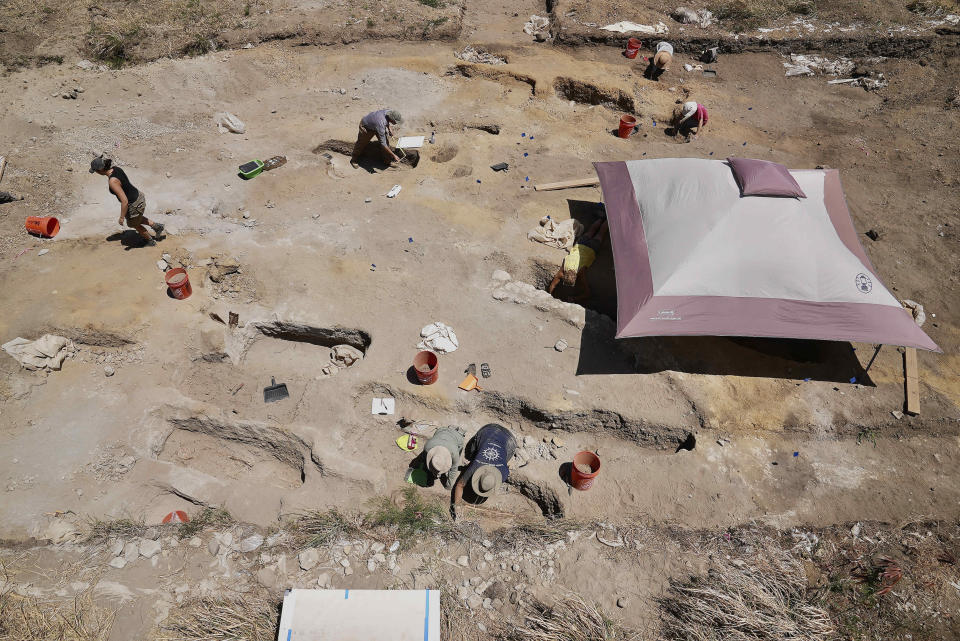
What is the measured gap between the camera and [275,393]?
235 inches

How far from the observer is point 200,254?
6.98 meters

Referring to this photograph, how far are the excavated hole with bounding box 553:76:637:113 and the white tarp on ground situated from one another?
10.4m

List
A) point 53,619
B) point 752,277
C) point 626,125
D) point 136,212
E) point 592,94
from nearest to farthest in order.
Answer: point 53,619
point 752,277
point 136,212
point 626,125
point 592,94

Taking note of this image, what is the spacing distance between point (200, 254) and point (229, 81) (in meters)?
5.81

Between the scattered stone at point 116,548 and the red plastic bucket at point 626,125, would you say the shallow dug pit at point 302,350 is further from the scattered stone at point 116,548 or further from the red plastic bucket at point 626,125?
the red plastic bucket at point 626,125

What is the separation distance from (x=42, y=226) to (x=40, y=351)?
2.55 meters

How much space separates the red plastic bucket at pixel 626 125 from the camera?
9.64 m

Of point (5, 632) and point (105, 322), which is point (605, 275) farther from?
point (5, 632)

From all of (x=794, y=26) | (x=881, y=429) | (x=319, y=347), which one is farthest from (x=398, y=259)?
(x=794, y=26)

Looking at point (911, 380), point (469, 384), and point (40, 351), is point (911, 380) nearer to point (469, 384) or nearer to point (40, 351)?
point (469, 384)

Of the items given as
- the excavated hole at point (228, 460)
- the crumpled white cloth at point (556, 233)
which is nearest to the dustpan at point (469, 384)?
the excavated hole at point (228, 460)

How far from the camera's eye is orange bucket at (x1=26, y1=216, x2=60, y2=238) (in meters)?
7.00

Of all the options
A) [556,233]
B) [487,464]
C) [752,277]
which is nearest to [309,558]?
[487,464]

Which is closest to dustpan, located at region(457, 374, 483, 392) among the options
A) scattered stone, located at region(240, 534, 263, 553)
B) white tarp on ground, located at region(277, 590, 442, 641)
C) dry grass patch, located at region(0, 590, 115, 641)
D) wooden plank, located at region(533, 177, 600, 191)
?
white tarp on ground, located at region(277, 590, 442, 641)
